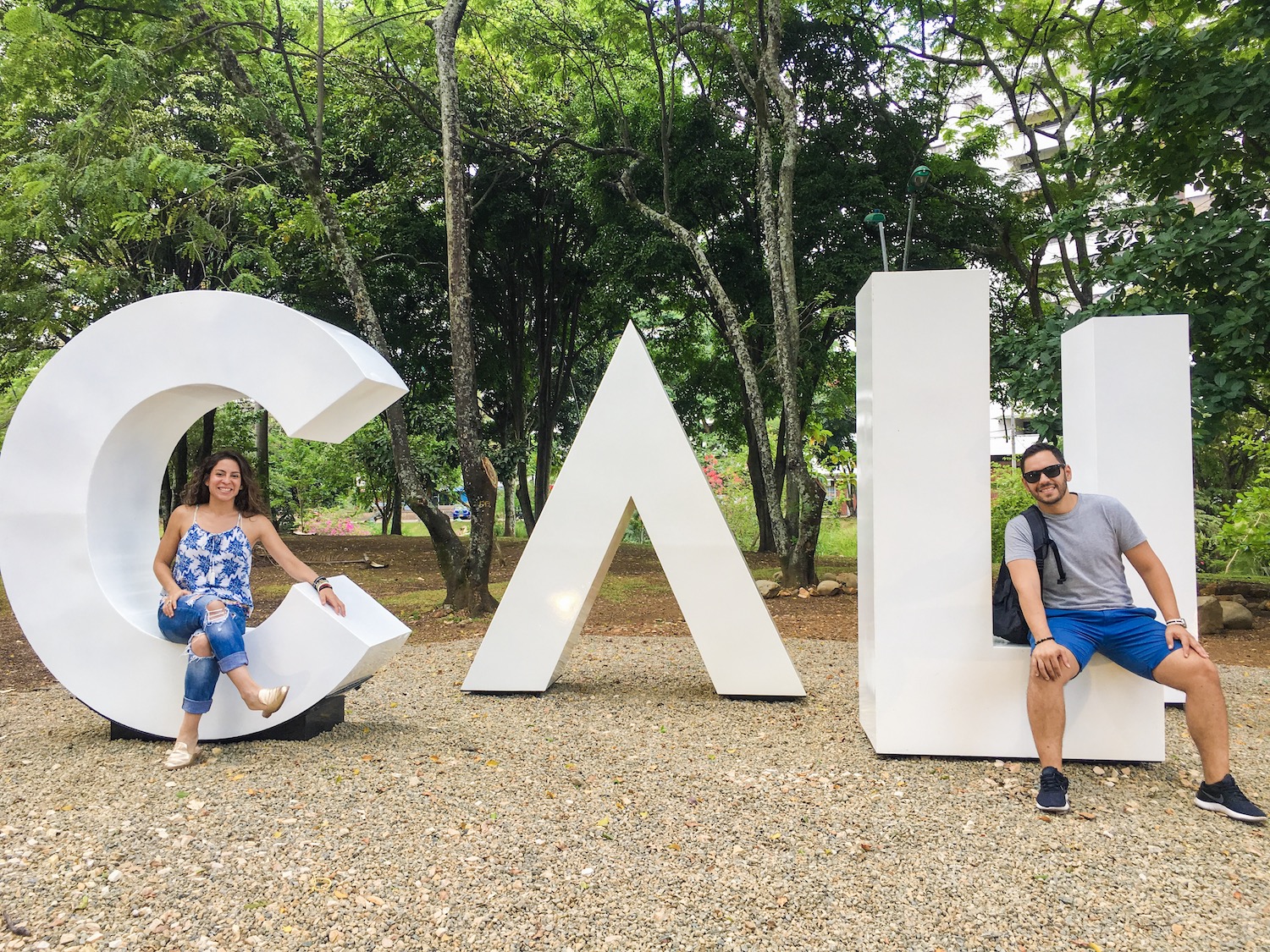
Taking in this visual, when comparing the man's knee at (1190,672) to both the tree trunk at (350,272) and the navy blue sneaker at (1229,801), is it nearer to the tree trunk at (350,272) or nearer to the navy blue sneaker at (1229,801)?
the navy blue sneaker at (1229,801)

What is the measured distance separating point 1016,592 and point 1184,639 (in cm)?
70

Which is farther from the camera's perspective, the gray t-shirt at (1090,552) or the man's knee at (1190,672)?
the gray t-shirt at (1090,552)

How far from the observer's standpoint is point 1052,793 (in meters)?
3.48

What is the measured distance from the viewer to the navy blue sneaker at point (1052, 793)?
3436mm

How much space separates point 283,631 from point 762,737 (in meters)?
2.57

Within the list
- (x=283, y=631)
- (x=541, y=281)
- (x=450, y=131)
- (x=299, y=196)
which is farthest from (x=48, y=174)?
(x=541, y=281)

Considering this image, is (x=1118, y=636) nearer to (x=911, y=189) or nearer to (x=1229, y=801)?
(x=1229, y=801)

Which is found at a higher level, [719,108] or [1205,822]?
[719,108]

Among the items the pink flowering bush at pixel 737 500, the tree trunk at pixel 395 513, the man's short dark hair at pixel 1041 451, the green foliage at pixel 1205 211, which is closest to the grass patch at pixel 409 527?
the tree trunk at pixel 395 513

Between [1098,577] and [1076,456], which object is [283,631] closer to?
[1098,577]

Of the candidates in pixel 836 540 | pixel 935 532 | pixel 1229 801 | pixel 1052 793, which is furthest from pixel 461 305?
pixel 836 540

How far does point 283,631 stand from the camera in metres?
4.18

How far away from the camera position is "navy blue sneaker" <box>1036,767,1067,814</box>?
344 cm

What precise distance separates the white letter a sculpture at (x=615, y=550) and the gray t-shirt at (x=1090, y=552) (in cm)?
179
